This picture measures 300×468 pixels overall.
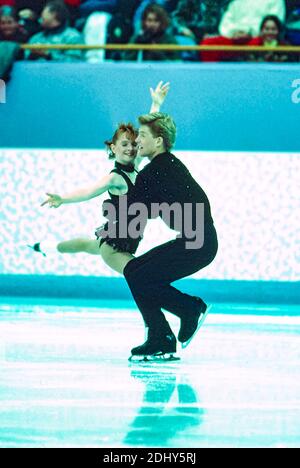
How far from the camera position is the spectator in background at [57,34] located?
11.2m

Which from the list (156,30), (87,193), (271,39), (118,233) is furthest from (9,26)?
(87,193)

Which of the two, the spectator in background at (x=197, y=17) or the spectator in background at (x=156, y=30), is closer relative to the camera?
the spectator in background at (x=156, y=30)

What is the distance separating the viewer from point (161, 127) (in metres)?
7.01

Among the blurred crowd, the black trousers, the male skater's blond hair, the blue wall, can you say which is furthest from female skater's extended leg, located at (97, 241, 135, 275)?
the blurred crowd

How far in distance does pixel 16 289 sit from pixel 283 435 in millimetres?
6551

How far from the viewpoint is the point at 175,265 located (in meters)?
6.92

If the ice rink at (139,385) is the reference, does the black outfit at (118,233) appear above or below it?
above

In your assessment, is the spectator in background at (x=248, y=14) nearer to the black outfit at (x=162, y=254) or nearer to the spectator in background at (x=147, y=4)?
the spectator in background at (x=147, y=4)

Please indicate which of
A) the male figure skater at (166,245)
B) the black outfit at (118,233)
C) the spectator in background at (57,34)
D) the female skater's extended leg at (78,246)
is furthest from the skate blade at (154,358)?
the spectator in background at (57,34)

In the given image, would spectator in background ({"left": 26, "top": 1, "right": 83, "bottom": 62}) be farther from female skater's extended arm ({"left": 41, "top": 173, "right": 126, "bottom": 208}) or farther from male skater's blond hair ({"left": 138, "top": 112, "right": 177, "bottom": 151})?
male skater's blond hair ({"left": 138, "top": 112, "right": 177, "bottom": 151})

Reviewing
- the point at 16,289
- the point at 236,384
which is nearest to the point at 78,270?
the point at 16,289

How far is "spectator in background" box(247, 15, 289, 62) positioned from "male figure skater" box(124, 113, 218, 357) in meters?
4.13

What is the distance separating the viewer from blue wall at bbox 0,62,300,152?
10.8 meters

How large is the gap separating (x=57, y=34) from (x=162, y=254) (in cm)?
507
